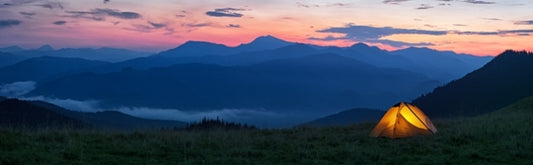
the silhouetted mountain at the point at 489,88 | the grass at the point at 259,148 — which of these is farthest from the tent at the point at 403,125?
the silhouetted mountain at the point at 489,88

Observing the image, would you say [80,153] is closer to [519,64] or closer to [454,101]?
[454,101]

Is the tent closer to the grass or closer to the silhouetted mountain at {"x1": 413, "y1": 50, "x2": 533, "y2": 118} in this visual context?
the grass

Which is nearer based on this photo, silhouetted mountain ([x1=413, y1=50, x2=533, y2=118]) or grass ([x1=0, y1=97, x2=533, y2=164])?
grass ([x1=0, y1=97, x2=533, y2=164])

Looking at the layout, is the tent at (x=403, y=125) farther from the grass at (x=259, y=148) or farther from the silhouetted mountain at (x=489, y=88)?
the silhouetted mountain at (x=489, y=88)

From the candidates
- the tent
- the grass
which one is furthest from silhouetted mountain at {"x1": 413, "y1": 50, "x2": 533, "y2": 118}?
the grass

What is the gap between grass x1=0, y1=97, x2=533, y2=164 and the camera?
12.1 metres

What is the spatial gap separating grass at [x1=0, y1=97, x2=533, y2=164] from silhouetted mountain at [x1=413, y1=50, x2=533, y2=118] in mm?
100087

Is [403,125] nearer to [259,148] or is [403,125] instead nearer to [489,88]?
[259,148]

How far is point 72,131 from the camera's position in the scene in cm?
1616

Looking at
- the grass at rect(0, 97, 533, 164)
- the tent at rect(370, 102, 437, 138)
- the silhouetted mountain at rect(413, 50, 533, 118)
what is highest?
the silhouetted mountain at rect(413, 50, 533, 118)

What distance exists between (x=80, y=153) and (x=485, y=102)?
121 meters

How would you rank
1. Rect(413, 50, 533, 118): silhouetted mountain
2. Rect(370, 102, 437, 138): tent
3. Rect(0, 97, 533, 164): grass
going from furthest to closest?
Rect(413, 50, 533, 118): silhouetted mountain → Rect(370, 102, 437, 138): tent → Rect(0, 97, 533, 164): grass

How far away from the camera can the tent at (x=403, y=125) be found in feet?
59.4

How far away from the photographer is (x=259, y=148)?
Answer: 14.5m
